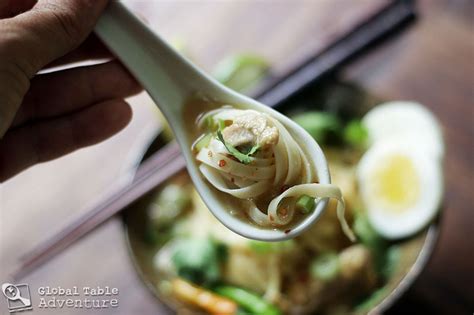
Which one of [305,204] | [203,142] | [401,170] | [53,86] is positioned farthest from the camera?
[401,170]

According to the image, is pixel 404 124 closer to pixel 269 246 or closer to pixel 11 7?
pixel 269 246

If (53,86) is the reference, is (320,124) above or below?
below

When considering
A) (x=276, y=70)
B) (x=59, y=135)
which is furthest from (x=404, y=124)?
(x=59, y=135)

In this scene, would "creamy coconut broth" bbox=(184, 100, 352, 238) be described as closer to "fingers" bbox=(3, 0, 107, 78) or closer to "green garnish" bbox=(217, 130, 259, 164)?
"green garnish" bbox=(217, 130, 259, 164)

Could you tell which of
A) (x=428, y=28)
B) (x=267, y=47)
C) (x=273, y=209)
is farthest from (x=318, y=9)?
(x=273, y=209)

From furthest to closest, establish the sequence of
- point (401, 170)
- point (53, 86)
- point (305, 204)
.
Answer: point (401, 170)
point (53, 86)
point (305, 204)

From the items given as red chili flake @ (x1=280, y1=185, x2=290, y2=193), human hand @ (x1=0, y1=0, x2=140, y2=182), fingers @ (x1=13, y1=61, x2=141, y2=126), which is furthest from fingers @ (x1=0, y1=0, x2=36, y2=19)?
red chili flake @ (x1=280, y1=185, x2=290, y2=193)
